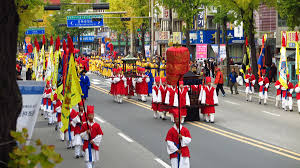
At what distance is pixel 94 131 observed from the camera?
12.6m

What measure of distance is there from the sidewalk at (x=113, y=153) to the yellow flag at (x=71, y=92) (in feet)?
4.13

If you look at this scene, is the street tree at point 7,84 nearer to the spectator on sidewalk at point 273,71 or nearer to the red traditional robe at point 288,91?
the red traditional robe at point 288,91

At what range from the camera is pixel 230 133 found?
18203 millimetres

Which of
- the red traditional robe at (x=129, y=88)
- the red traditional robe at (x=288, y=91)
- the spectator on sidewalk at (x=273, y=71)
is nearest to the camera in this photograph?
the red traditional robe at (x=288, y=91)

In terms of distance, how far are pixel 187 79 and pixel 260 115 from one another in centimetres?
418

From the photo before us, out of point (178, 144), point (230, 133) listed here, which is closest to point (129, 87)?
point (230, 133)

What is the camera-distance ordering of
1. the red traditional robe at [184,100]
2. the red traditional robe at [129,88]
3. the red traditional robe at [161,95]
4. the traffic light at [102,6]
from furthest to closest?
the traffic light at [102,6]
the red traditional robe at [129,88]
the red traditional robe at [161,95]
the red traditional robe at [184,100]

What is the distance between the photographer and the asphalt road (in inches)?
560

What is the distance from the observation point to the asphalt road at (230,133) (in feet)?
46.7

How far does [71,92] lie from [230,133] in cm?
648

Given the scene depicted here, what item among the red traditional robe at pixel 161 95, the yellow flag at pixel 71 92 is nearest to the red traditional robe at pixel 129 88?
the red traditional robe at pixel 161 95

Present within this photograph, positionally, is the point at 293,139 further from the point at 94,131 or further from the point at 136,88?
the point at 136,88

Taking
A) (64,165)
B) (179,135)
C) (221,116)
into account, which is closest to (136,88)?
(221,116)

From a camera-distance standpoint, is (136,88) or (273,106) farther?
(136,88)
